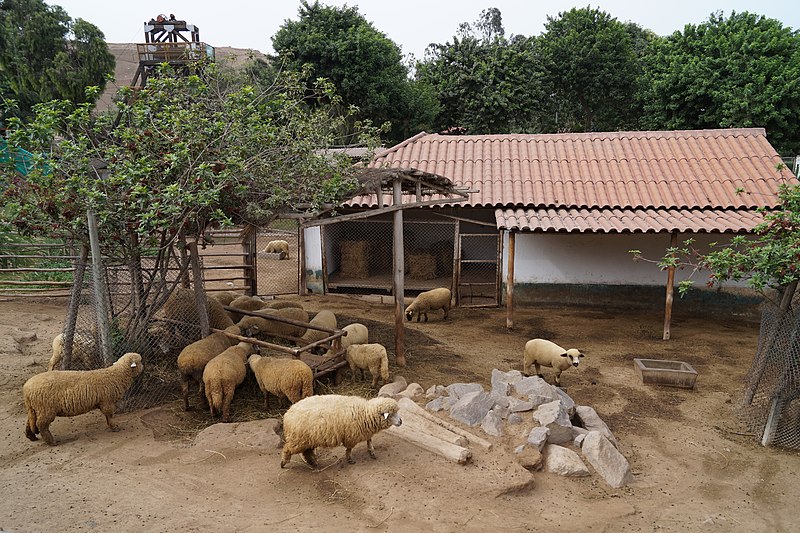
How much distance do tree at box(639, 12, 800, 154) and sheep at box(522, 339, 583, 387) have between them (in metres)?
19.2

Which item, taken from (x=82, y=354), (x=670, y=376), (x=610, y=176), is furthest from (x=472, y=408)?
(x=610, y=176)

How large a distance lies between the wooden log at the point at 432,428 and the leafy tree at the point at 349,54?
1923 centimetres

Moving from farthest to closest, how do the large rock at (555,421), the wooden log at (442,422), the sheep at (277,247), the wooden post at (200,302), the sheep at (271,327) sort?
the sheep at (277,247) < the sheep at (271,327) < the wooden post at (200,302) < the large rock at (555,421) < the wooden log at (442,422)

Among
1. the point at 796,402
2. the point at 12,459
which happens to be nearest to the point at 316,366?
the point at 12,459

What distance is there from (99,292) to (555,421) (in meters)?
5.73

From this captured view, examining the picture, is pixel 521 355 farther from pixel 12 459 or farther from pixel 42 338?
pixel 42 338

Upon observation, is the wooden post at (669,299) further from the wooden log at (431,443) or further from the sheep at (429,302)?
the wooden log at (431,443)

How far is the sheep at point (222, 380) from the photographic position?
6648 mm

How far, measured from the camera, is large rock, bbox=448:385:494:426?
6.32 m

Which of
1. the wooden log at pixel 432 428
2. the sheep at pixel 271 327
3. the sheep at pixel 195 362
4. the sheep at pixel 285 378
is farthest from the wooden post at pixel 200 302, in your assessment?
the wooden log at pixel 432 428

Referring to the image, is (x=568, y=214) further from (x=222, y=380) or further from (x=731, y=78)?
(x=731, y=78)

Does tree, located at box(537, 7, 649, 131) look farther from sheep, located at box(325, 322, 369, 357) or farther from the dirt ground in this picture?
the dirt ground

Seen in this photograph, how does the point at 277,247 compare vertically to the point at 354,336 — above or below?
above

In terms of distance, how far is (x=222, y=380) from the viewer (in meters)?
6.65
